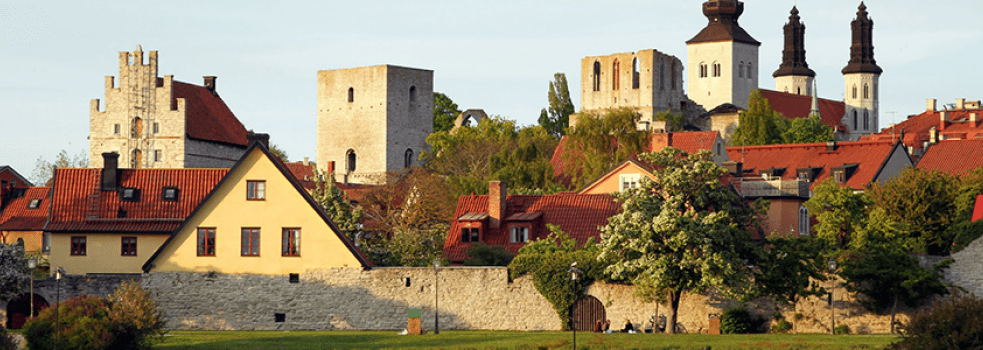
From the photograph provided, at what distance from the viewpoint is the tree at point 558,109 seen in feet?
409

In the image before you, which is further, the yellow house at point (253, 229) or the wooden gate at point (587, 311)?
the yellow house at point (253, 229)

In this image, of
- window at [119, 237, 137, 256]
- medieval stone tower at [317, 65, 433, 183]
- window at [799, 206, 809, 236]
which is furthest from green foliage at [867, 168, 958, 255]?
medieval stone tower at [317, 65, 433, 183]

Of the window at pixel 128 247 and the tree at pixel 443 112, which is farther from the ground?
the tree at pixel 443 112

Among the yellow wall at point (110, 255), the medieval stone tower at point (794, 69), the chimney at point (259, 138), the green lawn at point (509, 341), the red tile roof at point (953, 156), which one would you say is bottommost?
the green lawn at point (509, 341)

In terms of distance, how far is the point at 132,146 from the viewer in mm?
99812

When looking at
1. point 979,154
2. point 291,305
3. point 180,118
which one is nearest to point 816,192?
point 291,305

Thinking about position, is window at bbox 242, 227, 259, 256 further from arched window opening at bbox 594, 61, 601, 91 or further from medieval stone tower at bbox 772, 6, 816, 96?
medieval stone tower at bbox 772, 6, 816, 96

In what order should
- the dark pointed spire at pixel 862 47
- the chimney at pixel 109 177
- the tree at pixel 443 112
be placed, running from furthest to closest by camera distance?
the dark pointed spire at pixel 862 47
the tree at pixel 443 112
the chimney at pixel 109 177

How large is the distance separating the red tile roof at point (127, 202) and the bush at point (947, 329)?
86.7 ft

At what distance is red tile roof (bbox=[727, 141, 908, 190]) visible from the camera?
73.9 meters

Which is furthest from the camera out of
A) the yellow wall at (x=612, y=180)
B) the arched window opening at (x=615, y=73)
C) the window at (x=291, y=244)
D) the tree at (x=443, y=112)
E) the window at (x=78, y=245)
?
the arched window opening at (x=615, y=73)

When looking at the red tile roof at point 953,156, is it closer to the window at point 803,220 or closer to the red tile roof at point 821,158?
the red tile roof at point 821,158

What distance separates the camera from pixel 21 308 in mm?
51031

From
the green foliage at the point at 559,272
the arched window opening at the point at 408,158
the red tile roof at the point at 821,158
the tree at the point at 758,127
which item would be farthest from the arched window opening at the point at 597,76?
the green foliage at the point at 559,272
